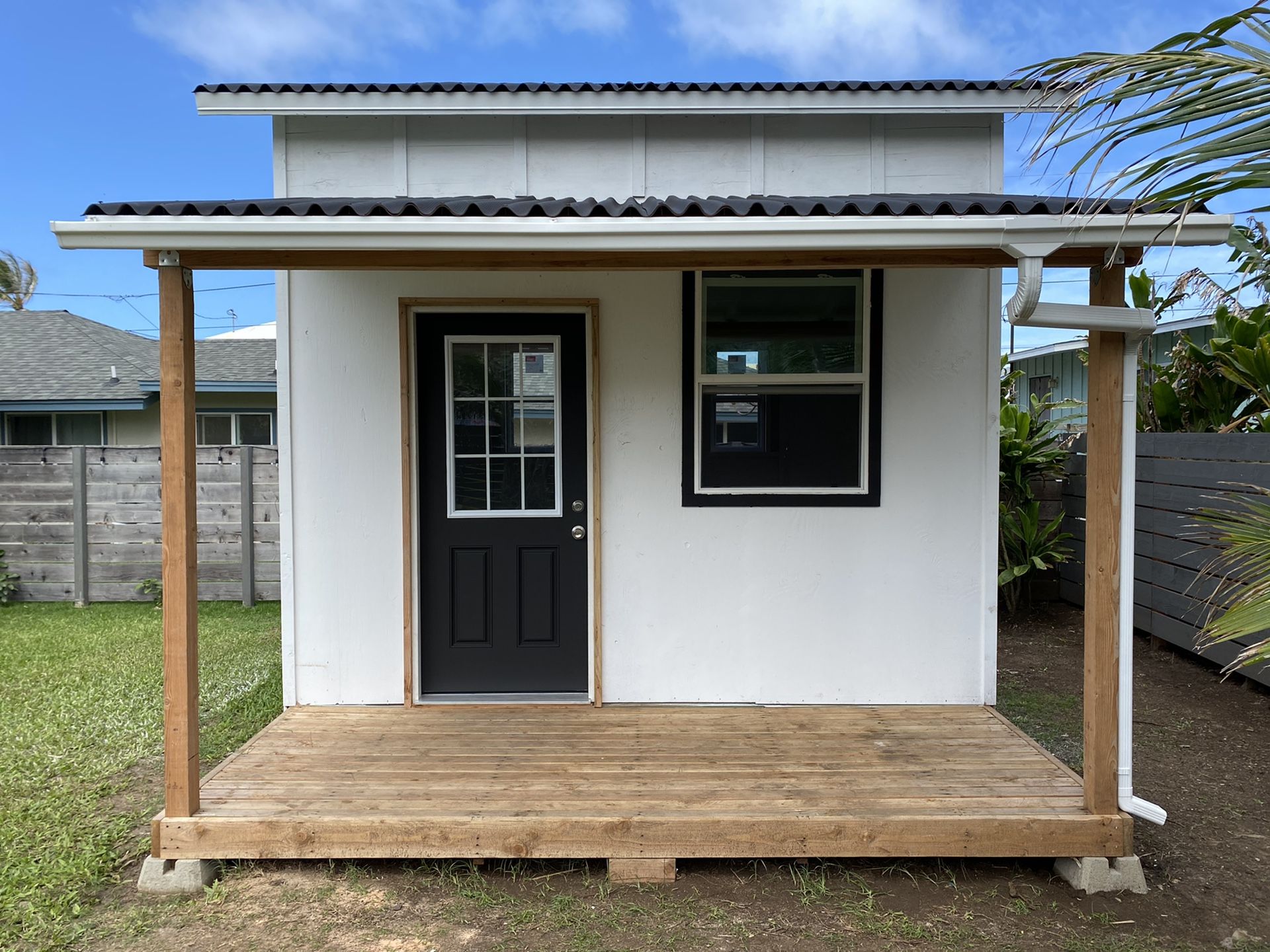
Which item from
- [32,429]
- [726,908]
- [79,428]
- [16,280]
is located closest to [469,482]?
[726,908]

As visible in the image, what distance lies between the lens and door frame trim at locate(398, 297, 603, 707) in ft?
13.8

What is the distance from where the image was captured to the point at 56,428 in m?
10.7

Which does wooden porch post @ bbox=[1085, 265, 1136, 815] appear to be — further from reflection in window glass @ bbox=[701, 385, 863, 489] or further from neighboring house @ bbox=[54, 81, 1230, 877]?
reflection in window glass @ bbox=[701, 385, 863, 489]

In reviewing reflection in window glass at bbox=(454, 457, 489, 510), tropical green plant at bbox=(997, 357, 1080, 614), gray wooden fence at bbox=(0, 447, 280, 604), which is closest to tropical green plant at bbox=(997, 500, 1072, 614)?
tropical green plant at bbox=(997, 357, 1080, 614)

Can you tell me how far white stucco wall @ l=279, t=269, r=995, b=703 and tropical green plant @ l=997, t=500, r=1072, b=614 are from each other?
2.89m

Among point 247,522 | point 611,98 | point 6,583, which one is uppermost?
point 611,98

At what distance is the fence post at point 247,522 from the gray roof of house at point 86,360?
2721 mm

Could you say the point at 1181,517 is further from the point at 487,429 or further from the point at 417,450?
the point at 417,450

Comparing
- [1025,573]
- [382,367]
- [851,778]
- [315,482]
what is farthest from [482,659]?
[1025,573]

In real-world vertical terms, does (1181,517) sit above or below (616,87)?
below

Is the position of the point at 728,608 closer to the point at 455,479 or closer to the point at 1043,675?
the point at 455,479

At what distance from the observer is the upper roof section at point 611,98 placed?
4.18 m

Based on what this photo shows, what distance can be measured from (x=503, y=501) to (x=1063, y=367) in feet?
44.7

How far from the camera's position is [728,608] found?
4305 mm
